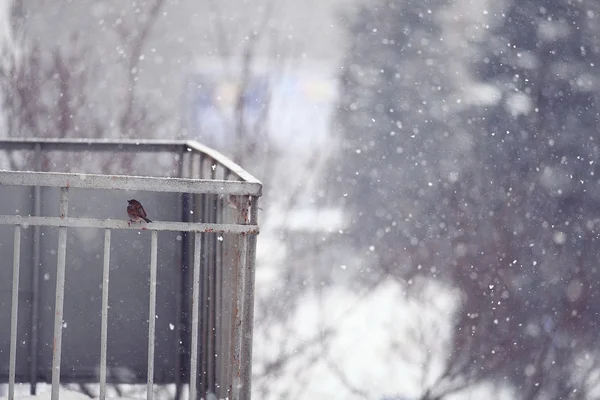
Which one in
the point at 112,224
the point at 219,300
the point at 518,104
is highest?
the point at 518,104

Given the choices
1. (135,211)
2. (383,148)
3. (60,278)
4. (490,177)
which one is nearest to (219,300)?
(135,211)

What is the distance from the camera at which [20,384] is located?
164 inches

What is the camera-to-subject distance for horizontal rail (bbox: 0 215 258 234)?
7.98ft

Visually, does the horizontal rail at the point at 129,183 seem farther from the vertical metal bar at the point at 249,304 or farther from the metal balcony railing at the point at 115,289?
the metal balcony railing at the point at 115,289

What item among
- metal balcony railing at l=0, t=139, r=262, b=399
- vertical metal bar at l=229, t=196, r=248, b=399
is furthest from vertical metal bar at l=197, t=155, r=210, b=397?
vertical metal bar at l=229, t=196, r=248, b=399

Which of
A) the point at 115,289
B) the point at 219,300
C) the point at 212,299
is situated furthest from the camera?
the point at 115,289

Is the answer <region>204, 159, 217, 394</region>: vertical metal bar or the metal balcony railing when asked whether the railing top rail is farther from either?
<region>204, 159, 217, 394</region>: vertical metal bar

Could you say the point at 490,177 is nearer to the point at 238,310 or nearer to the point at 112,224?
the point at 238,310

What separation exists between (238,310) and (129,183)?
592mm

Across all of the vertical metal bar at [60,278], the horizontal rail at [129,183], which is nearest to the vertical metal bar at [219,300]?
the horizontal rail at [129,183]

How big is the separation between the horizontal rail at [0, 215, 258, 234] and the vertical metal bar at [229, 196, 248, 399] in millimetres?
65

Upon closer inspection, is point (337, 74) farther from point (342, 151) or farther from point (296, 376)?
point (296, 376)

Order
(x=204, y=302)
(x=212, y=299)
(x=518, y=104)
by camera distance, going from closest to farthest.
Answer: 1. (x=212, y=299)
2. (x=204, y=302)
3. (x=518, y=104)

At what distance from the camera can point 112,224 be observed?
248 cm
